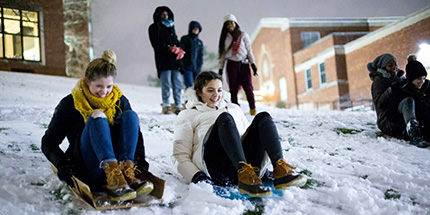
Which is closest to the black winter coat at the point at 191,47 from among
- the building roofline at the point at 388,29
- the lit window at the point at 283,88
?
the building roofline at the point at 388,29

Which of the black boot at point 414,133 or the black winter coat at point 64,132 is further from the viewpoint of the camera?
the black boot at point 414,133

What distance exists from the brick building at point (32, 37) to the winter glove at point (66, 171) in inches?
428

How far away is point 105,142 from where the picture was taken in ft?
6.79

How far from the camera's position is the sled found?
2.00 metres

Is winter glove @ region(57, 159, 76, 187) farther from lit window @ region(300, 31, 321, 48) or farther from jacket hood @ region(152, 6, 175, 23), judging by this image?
lit window @ region(300, 31, 321, 48)

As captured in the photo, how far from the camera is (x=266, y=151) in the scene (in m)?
2.41

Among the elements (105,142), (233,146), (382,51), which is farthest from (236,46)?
(382,51)

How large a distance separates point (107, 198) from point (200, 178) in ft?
2.26

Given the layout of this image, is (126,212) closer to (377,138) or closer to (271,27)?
(377,138)

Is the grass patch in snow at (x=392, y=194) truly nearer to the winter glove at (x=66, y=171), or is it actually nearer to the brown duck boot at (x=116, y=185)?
the brown duck boot at (x=116, y=185)

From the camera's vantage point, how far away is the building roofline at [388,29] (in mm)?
14307

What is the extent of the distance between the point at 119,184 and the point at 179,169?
2.30ft

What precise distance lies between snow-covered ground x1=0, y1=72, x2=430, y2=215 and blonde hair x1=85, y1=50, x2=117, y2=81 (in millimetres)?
783

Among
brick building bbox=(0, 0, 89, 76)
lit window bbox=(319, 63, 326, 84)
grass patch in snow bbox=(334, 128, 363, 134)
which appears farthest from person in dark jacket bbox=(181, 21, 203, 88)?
lit window bbox=(319, 63, 326, 84)
